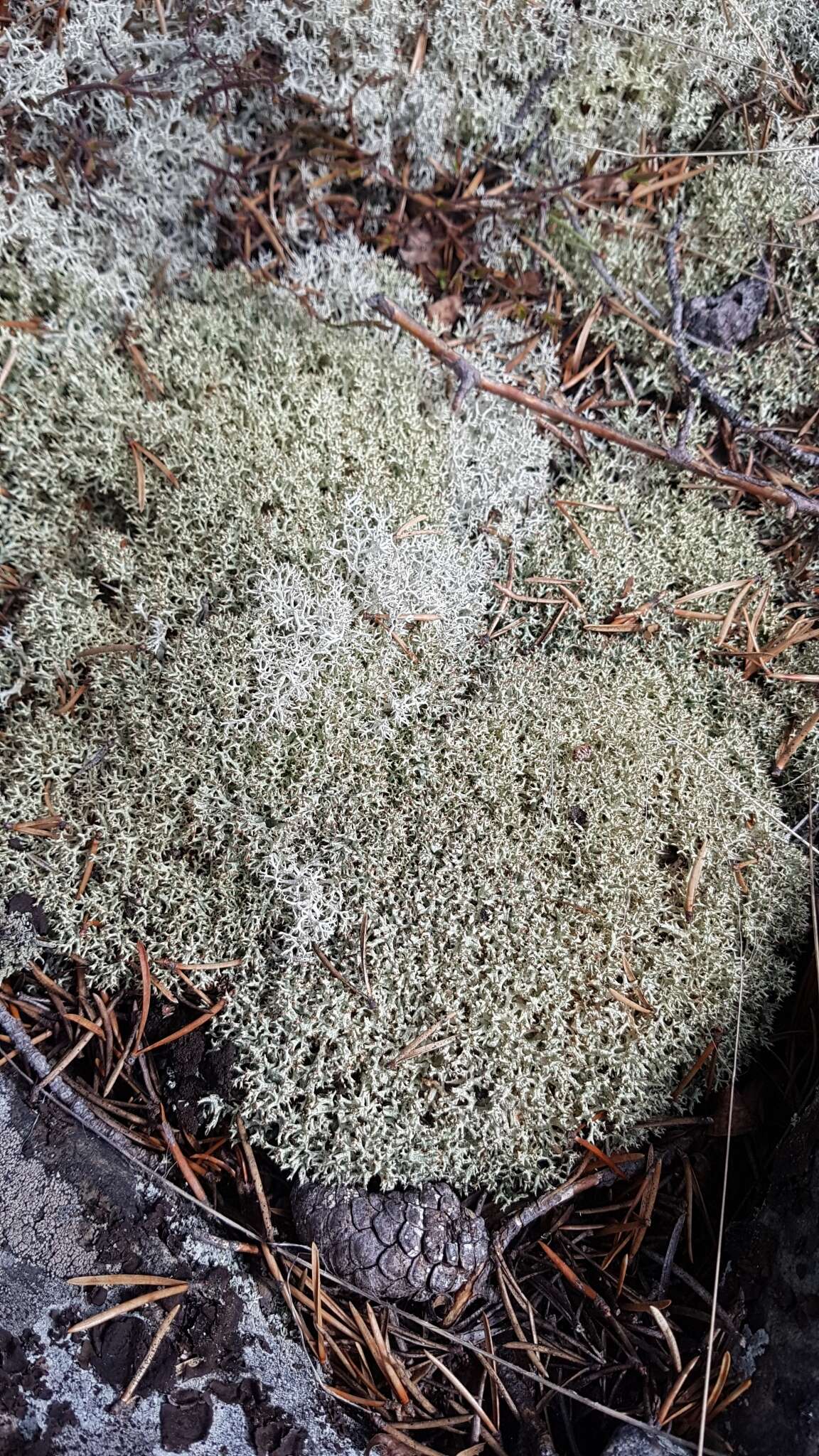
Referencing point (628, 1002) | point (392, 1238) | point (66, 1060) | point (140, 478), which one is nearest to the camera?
point (392, 1238)

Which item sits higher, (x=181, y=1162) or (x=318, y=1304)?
(x=181, y=1162)

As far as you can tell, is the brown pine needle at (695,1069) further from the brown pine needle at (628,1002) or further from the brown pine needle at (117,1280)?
the brown pine needle at (117,1280)

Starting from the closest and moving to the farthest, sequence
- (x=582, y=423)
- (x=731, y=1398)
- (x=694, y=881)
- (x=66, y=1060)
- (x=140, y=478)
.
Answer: (x=731, y=1398), (x=66, y=1060), (x=694, y=881), (x=140, y=478), (x=582, y=423)

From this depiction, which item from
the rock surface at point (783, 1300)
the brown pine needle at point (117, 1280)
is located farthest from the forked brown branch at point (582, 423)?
the brown pine needle at point (117, 1280)

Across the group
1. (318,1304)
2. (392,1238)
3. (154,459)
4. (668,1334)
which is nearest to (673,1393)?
(668,1334)

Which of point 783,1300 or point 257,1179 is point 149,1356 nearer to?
point 257,1179

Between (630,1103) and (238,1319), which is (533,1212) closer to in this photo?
(630,1103)

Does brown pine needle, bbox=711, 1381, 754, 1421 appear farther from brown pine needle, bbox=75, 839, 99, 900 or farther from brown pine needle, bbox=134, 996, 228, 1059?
brown pine needle, bbox=75, 839, 99, 900
